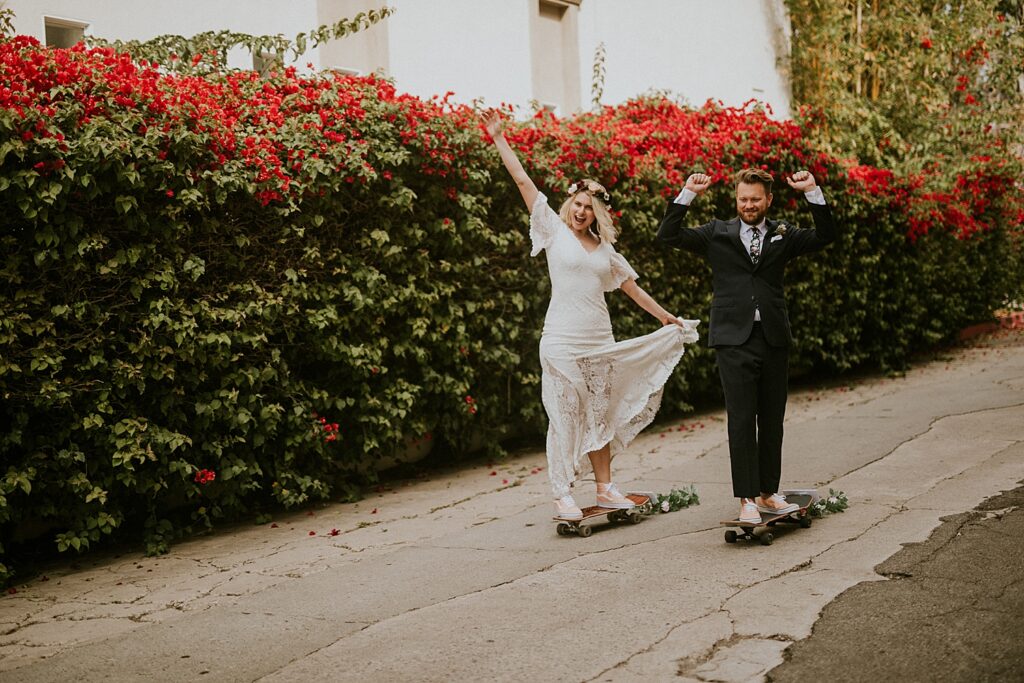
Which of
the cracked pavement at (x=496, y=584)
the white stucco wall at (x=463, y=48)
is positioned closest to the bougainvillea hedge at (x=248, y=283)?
the cracked pavement at (x=496, y=584)

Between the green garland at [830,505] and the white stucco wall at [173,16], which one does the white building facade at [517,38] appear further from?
the green garland at [830,505]

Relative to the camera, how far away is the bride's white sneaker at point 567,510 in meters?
6.18

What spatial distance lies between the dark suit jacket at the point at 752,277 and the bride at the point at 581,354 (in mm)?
807

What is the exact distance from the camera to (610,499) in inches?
252

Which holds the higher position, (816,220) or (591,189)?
(591,189)

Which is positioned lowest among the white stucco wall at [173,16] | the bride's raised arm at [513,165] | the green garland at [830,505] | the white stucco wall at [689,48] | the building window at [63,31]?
the green garland at [830,505]

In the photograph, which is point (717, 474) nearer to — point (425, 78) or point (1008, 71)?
point (425, 78)

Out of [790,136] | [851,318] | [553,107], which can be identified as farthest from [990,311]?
[553,107]

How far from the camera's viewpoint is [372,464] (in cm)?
808

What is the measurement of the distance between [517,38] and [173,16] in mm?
4802

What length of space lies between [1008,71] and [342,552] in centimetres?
1512

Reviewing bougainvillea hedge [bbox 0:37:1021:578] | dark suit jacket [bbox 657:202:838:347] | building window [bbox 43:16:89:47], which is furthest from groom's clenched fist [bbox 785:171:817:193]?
building window [bbox 43:16:89:47]

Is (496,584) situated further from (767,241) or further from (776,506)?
(767,241)

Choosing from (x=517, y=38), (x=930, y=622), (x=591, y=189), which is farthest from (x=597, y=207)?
(x=517, y=38)
